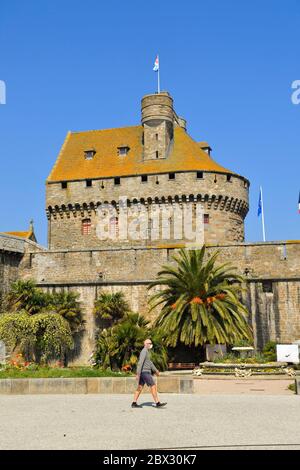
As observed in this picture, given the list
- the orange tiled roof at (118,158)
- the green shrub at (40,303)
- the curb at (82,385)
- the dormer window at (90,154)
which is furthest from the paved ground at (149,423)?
the dormer window at (90,154)

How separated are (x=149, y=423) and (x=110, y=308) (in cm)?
2196

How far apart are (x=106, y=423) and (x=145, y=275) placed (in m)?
22.9

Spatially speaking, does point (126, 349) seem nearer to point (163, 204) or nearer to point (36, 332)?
point (36, 332)

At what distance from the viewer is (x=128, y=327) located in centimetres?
2628

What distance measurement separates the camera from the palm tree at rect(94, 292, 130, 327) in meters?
31.5

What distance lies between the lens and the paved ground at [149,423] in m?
7.87

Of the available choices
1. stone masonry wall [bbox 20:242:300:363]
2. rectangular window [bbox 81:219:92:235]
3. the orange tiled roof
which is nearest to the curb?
stone masonry wall [bbox 20:242:300:363]

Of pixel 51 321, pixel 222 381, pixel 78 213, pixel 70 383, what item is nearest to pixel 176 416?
pixel 70 383

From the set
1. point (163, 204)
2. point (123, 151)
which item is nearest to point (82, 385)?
point (163, 204)

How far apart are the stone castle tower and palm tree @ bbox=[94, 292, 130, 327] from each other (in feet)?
35.6

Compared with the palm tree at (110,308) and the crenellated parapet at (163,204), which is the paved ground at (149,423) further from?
the crenellated parapet at (163,204)

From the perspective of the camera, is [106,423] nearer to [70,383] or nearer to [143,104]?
[70,383]

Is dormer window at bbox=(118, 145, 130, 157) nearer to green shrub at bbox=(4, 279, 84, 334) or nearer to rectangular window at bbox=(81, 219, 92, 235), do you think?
rectangular window at bbox=(81, 219, 92, 235)

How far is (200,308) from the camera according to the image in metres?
27.0
